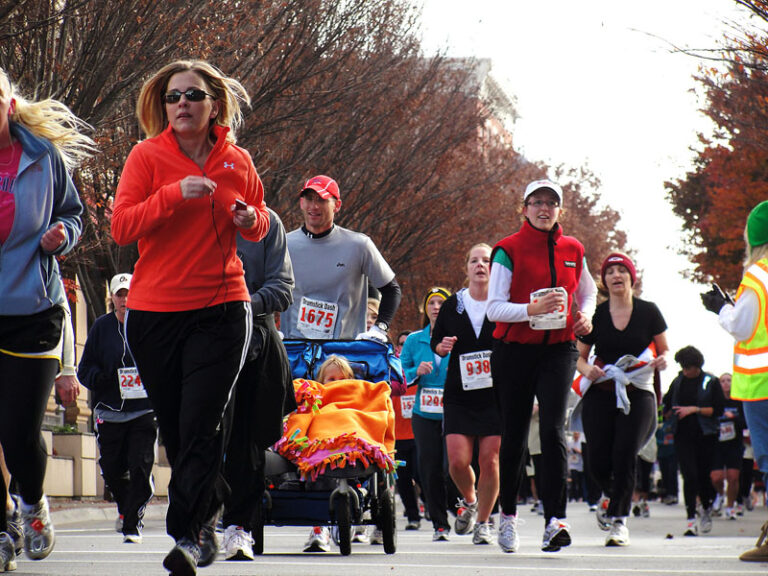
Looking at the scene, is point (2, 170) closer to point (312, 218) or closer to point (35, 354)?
point (35, 354)

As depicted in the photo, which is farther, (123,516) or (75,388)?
(123,516)

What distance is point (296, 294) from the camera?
34.7 ft

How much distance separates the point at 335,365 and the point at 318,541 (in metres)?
1.28

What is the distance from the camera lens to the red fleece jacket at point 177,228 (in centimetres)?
614

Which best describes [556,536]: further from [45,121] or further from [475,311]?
[45,121]

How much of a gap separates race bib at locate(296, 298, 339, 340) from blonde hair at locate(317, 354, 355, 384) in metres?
0.54

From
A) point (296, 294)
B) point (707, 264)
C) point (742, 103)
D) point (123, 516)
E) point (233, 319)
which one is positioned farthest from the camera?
point (707, 264)

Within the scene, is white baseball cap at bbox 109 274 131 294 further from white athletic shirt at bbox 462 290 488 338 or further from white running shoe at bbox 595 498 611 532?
white running shoe at bbox 595 498 611 532

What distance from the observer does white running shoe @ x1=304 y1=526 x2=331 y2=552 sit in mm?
10305

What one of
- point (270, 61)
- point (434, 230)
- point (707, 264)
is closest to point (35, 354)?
point (270, 61)

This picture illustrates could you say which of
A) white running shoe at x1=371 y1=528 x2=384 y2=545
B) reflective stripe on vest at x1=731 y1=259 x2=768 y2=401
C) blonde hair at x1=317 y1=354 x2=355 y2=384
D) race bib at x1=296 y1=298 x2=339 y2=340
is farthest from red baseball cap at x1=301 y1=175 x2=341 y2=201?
reflective stripe on vest at x1=731 y1=259 x2=768 y2=401

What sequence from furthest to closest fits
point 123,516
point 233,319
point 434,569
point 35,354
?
point 123,516, point 434,569, point 35,354, point 233,319

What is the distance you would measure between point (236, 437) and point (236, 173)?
207cm

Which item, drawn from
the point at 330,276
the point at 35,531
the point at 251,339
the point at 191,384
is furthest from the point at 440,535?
the point at 191,384
